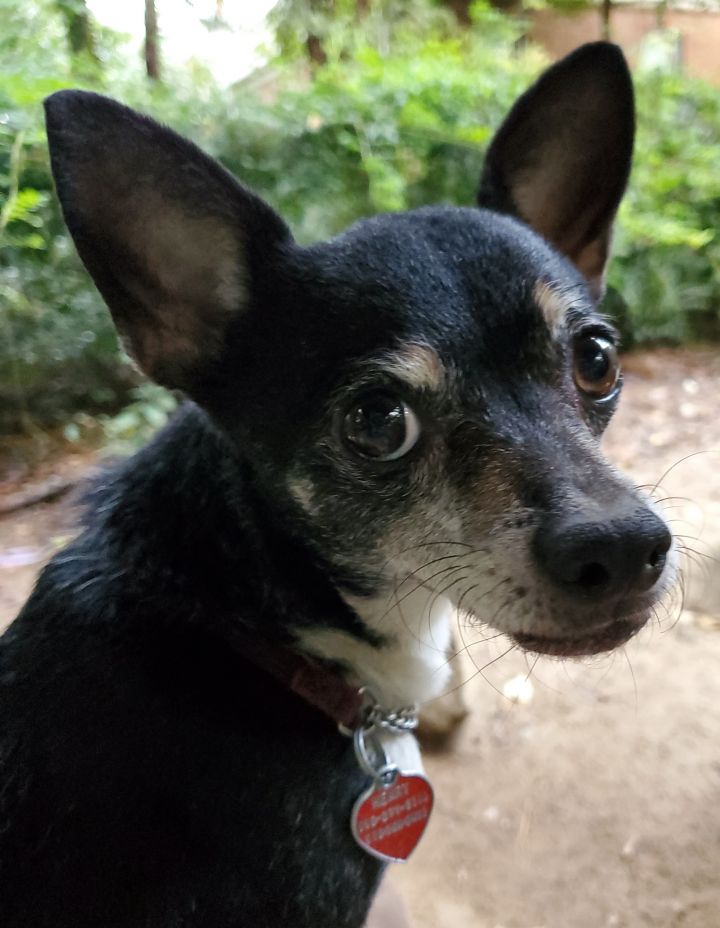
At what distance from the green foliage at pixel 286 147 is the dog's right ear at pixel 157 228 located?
1561mm

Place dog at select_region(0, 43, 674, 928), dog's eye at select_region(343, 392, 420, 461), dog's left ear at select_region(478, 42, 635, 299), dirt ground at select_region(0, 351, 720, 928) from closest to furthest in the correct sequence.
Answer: dog at select_region(0, 43, 674, 928)
dog's eye at select_region(343, 392, 420, 461)
dog's left ear at select_region(478, 42, 635, 299)
dirt ground at select_region(0, 351, 720, 928)

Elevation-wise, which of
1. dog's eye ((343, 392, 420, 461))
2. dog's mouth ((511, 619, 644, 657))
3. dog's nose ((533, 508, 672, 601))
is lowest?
dog's mouth ((511, 619, 644, 657))

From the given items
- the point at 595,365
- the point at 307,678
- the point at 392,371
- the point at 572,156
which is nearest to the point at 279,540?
the point at 307,678

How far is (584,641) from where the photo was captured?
109 centimetres

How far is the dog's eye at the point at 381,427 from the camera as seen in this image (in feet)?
3.88

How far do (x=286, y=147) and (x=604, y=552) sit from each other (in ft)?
9.73

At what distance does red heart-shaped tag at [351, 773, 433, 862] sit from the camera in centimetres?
129

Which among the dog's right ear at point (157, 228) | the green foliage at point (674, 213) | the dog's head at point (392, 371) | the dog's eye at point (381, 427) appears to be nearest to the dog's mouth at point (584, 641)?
the dog's head at point (392, 371)

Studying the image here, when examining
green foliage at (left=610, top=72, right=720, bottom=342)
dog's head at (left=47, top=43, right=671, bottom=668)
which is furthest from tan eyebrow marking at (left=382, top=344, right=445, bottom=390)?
green foliage at (left=610, top=72, right=720, bottom=342)

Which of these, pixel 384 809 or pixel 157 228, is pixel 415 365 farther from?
pixel 384 809

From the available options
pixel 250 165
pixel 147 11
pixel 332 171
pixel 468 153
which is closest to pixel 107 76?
pixel 147 11

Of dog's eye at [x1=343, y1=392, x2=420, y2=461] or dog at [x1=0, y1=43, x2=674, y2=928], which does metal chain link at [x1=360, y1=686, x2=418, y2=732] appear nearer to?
dog at [x1=0, y1=43, x2=674, y2=928]

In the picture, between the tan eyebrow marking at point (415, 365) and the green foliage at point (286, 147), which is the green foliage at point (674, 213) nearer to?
the green foliage at point (286, 147)

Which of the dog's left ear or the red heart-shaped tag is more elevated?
the dog's left ear
